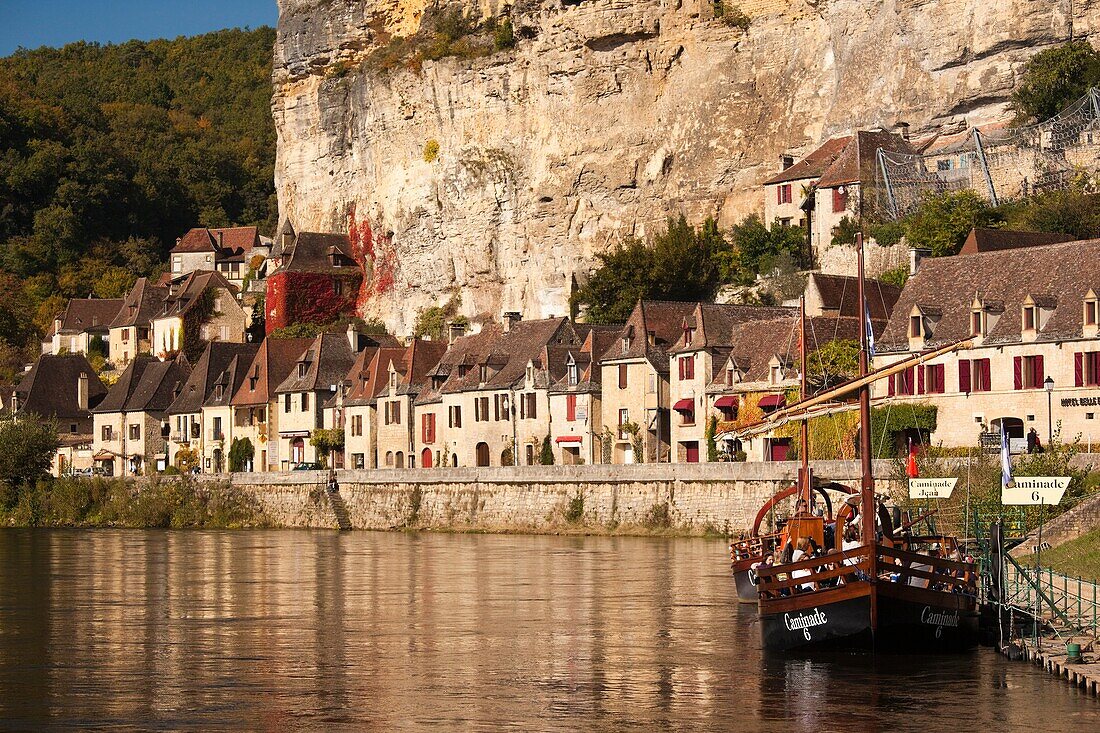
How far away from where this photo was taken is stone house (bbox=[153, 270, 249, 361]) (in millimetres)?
112062

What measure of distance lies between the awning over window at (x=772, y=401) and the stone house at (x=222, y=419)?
38.0 meters

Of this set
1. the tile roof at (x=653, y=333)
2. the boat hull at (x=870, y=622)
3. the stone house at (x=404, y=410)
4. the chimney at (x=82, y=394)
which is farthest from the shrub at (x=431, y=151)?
the boat hull at (x=870, y=622)

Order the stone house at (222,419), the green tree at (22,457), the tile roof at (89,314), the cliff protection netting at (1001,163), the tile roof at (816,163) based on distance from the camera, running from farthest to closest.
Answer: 1. the tile roof at (89,314)
2. the stone house at (222,419)
3. the green tree at (22,457)
4. the tile roof at (816,163)
5. the cliff protection netting at (1001,163)

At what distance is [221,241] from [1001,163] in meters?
81.7

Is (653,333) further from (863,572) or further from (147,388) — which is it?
(863,572)

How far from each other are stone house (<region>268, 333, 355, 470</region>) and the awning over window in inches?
1248

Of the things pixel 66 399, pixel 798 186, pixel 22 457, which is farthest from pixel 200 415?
pixel 798 186

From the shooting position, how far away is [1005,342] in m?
56.1

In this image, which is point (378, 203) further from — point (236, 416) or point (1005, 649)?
point (1005, 649)

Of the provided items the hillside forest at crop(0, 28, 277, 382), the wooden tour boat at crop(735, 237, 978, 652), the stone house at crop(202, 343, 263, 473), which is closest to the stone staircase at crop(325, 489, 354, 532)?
the stone house at crop(202, 343, 263, 473)

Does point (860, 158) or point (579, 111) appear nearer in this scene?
point (860, 158)

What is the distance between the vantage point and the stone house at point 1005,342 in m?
54.3

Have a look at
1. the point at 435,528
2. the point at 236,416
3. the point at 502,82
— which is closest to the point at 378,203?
the point at 502,82

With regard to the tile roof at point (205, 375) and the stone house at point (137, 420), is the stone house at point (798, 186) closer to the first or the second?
the tile roof at point (205, 375)
